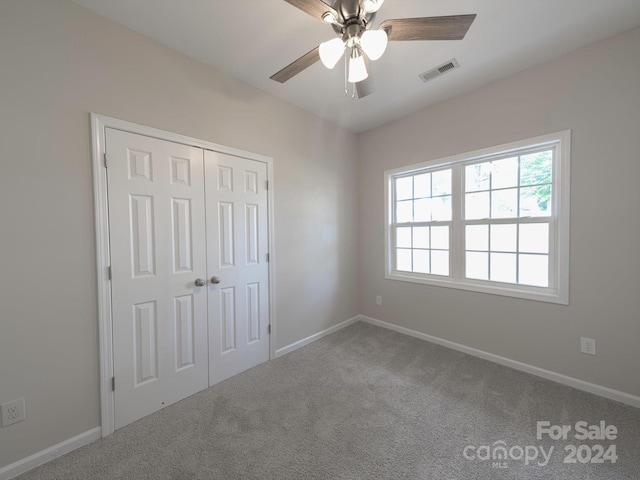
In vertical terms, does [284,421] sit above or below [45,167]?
below

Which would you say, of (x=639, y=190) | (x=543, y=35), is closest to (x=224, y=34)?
(x=543, y=35)

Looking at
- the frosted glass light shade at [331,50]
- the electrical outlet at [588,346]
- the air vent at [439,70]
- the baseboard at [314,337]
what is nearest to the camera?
the frosted glass light shade at [331,50]

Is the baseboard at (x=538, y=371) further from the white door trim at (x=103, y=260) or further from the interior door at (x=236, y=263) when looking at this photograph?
the white door trim at (x=103, y=260)

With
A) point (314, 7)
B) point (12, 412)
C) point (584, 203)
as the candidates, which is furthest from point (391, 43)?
point (12, 412)

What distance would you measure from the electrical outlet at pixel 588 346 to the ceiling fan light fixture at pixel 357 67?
105 inches

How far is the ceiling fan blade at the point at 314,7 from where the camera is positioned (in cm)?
118

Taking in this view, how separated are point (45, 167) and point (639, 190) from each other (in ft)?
12.9

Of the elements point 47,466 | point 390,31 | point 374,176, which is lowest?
point 47,466

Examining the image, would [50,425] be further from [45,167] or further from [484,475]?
[484,475]

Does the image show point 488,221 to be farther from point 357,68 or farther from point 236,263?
point 236,263

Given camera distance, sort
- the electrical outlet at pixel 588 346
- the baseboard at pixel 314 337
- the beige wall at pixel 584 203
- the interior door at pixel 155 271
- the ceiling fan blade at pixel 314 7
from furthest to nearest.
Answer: the baseboard at pixel 314 337 < the electrical outlet at pixel 588 346 < the beige wall at pixel 584 203 < the interior door at pixel 155 271 < the ceiling fan blade at pixel 314 7

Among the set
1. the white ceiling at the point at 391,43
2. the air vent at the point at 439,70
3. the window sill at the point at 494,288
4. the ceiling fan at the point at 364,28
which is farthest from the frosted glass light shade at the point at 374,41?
the window sill at the point at 494,288

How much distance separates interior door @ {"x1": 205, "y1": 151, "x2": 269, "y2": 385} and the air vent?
1717 millimetres

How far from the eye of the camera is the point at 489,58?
2066 mm
